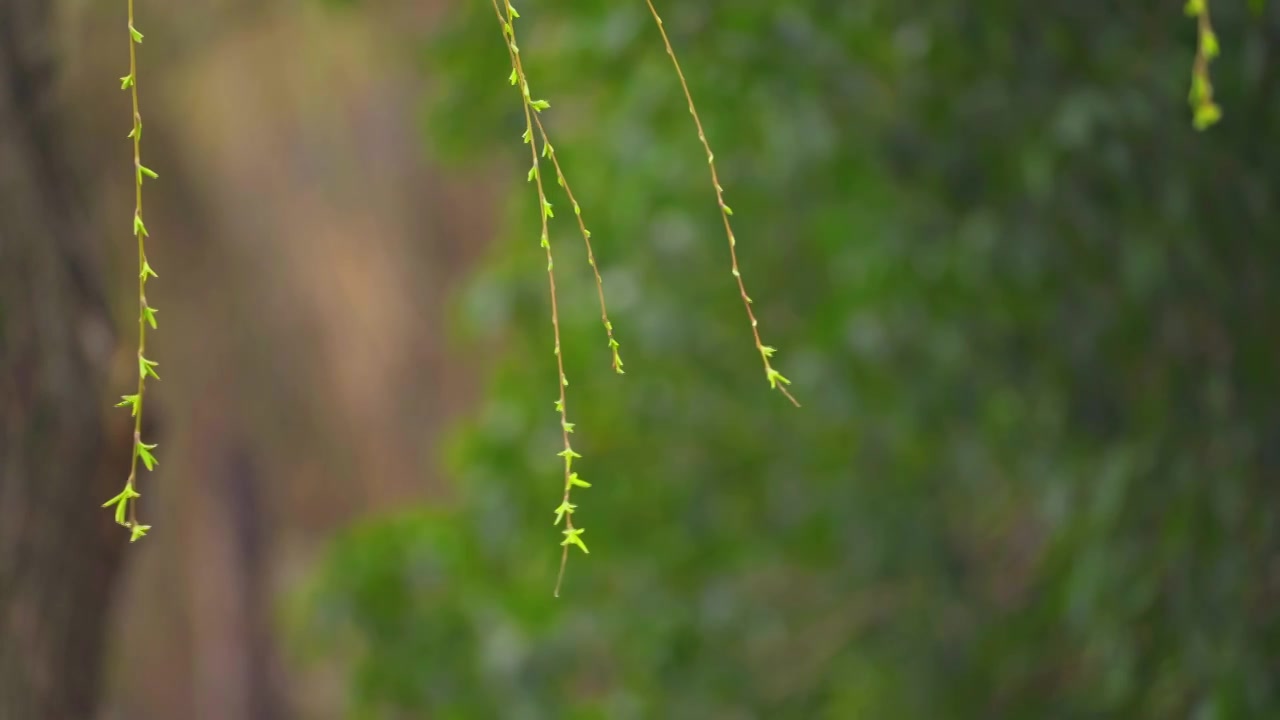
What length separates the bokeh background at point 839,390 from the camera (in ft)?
7.79

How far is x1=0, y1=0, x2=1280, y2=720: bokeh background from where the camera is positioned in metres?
2.38

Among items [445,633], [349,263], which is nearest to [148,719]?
[349,263]

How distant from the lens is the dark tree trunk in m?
1.96

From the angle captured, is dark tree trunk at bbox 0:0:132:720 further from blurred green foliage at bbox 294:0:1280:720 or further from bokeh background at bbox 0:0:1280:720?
blurred green foliage at bbox 294:0:1280:720

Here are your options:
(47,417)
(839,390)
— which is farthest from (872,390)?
(47,417)

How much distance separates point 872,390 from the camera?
332cm

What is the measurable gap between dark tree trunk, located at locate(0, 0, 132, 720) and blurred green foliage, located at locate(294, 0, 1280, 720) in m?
1.03

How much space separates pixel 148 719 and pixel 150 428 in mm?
7406

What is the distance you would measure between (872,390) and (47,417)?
182 centimetres

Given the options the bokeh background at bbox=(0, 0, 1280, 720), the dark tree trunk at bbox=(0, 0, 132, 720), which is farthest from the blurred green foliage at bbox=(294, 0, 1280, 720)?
the dark tree trunk at bbox=(0, 0, 132, 720)

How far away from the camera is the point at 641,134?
10.5 feet

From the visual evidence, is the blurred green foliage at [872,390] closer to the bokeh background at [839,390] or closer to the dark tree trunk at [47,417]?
the bokeh background at [839,390]

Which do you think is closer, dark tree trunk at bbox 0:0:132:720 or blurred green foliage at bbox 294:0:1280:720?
dark tree trunk at bbox 0:0:132:720

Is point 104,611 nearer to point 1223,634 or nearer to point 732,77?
point 732,77
